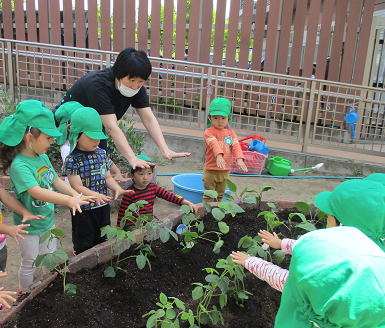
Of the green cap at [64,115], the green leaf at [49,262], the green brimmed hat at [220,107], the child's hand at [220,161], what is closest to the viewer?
the green leaf at [49,262]

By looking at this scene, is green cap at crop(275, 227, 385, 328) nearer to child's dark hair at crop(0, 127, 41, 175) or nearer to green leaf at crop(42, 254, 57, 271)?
green leaf at crop(42, 254, 57, 271)

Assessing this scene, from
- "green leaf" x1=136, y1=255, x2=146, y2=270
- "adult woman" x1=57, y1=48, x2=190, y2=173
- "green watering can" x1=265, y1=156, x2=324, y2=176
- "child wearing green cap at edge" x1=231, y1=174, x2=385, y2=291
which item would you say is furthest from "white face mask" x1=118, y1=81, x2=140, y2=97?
"green watering can" x1=265, y1=156, x2=324, y2=176

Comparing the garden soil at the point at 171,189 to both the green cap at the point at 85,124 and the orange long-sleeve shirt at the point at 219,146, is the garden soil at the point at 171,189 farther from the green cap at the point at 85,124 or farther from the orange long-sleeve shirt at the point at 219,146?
the orange long-sleeve shirt at the point at 219,146

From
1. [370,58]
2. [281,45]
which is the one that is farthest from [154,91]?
[370,58]

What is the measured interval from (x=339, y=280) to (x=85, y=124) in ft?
5.60

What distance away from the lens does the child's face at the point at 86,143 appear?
83.0 inches

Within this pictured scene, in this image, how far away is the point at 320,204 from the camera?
1.53 m

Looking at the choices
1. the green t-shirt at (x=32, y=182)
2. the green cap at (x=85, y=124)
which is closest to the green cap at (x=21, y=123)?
the green t-shirt at (x=32, y=182)

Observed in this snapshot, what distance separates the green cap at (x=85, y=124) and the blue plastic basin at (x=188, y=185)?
1.51 m

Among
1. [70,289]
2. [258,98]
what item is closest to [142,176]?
[70,289]

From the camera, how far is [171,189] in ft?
14.4

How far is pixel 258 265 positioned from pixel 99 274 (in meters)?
0.99

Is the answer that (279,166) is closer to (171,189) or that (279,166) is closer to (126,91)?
(171,189)

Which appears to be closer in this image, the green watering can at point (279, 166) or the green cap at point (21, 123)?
the green cap at point (21, 123)
